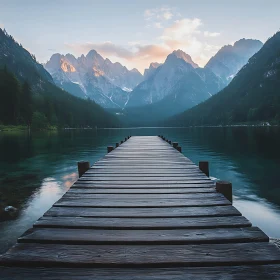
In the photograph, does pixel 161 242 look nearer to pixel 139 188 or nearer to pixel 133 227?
pixel 133 227

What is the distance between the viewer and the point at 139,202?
7.03 m

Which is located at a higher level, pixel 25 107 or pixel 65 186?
pixel 25 107

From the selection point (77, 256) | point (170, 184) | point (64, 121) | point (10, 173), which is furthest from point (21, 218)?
point (64, 121)

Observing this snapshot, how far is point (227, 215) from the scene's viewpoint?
18.9 ft

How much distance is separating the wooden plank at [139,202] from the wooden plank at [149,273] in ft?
9.35

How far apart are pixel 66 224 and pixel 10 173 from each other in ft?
67.5

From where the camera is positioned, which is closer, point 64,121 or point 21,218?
point 21,218

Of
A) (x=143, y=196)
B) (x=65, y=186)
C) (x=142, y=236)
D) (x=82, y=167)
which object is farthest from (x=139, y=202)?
(x=65, y=186)

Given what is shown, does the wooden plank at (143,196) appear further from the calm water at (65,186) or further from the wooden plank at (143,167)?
the wooden plank at (143,167)

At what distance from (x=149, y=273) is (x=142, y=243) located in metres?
0.85

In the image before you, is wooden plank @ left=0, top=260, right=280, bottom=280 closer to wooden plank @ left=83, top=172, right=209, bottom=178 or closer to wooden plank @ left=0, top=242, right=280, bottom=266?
wooden plank @ left=0, top=242, right=280, bottom=266

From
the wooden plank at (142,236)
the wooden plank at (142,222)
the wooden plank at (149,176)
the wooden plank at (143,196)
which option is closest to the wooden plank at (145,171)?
the wooden plank at (149,176)

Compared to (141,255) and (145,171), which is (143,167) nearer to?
(145,171)

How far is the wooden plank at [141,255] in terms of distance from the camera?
3.87 m
